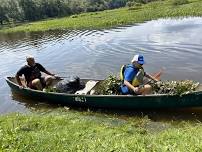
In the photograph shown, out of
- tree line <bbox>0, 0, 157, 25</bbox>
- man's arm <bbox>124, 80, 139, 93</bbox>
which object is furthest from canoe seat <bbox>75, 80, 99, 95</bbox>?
tree line <bbox>0, 0, 157, 25</bbox>

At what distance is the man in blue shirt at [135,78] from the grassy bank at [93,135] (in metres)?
1.07

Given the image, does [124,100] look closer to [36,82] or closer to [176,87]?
[176,87]

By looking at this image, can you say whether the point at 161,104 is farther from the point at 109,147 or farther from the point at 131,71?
the point at 109,147

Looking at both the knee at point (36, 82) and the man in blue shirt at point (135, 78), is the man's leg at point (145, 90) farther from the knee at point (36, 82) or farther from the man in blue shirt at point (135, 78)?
the knee at point (36, 82)

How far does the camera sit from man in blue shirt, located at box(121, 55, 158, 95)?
44.5 feet

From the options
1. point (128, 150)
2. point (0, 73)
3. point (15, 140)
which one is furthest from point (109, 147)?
point (0, 73)

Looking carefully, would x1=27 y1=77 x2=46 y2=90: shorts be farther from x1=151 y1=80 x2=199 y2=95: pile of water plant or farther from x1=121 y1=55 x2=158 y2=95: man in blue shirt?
x1=151 y1=80 x2=199 y2=95: pile of water plant

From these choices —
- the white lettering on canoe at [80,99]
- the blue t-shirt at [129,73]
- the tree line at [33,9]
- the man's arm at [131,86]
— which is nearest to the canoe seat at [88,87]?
the white lettering on canoe at [80,99]

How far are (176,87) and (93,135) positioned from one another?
398cm

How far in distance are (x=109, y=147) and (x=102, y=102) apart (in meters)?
5.47

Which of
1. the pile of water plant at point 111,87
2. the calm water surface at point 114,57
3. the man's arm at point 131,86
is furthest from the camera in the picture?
the calm water surface at point 114,57

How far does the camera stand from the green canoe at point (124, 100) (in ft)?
42.0

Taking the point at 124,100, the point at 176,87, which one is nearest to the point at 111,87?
the point at 124,100

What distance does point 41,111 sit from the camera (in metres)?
16.1
